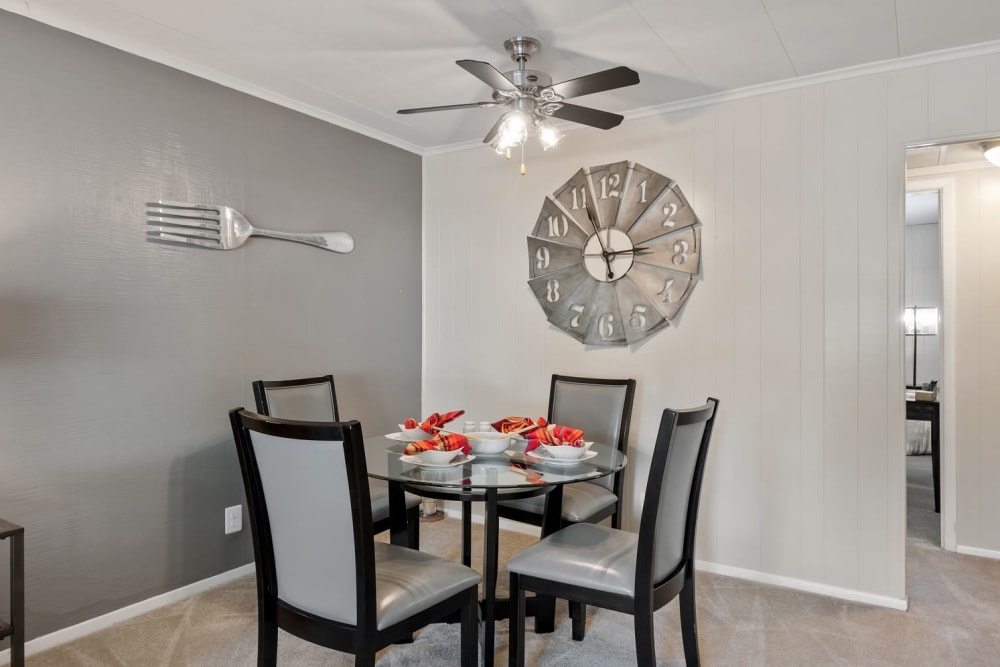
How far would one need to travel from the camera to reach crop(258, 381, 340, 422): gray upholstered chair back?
9.40 ft

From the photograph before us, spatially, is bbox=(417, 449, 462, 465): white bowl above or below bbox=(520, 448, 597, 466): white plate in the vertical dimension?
above

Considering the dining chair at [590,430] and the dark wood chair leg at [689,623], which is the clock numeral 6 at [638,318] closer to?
the dining chair at [590,430]

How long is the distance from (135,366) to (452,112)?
1.99 meters

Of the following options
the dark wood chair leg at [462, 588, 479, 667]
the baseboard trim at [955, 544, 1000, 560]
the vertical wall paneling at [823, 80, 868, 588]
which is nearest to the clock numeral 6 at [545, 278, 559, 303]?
the vertical wall paneling at [823, 80, 868, 588]

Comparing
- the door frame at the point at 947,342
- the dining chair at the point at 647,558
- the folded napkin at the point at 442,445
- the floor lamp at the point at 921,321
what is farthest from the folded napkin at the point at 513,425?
the floor lamp at the point at 921,321

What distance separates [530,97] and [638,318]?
1.43 metres

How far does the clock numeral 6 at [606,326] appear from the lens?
351 cm

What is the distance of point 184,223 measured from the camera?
2.82 metres

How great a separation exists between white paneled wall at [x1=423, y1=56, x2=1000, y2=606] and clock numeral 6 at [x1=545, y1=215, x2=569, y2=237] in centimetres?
27

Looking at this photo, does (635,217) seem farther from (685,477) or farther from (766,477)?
(685,477)

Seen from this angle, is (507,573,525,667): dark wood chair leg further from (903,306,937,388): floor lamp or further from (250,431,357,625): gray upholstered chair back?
(903,306,937,388): floor lamp

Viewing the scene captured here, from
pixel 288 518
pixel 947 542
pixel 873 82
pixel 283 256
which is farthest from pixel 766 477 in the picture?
pixel 283 256

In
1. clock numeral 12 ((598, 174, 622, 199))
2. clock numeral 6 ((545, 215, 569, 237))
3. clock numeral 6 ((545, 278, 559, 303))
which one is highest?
clock numeral 12 ((598, 174, 622, 199))

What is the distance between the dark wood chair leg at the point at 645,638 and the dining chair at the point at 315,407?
1.07m
